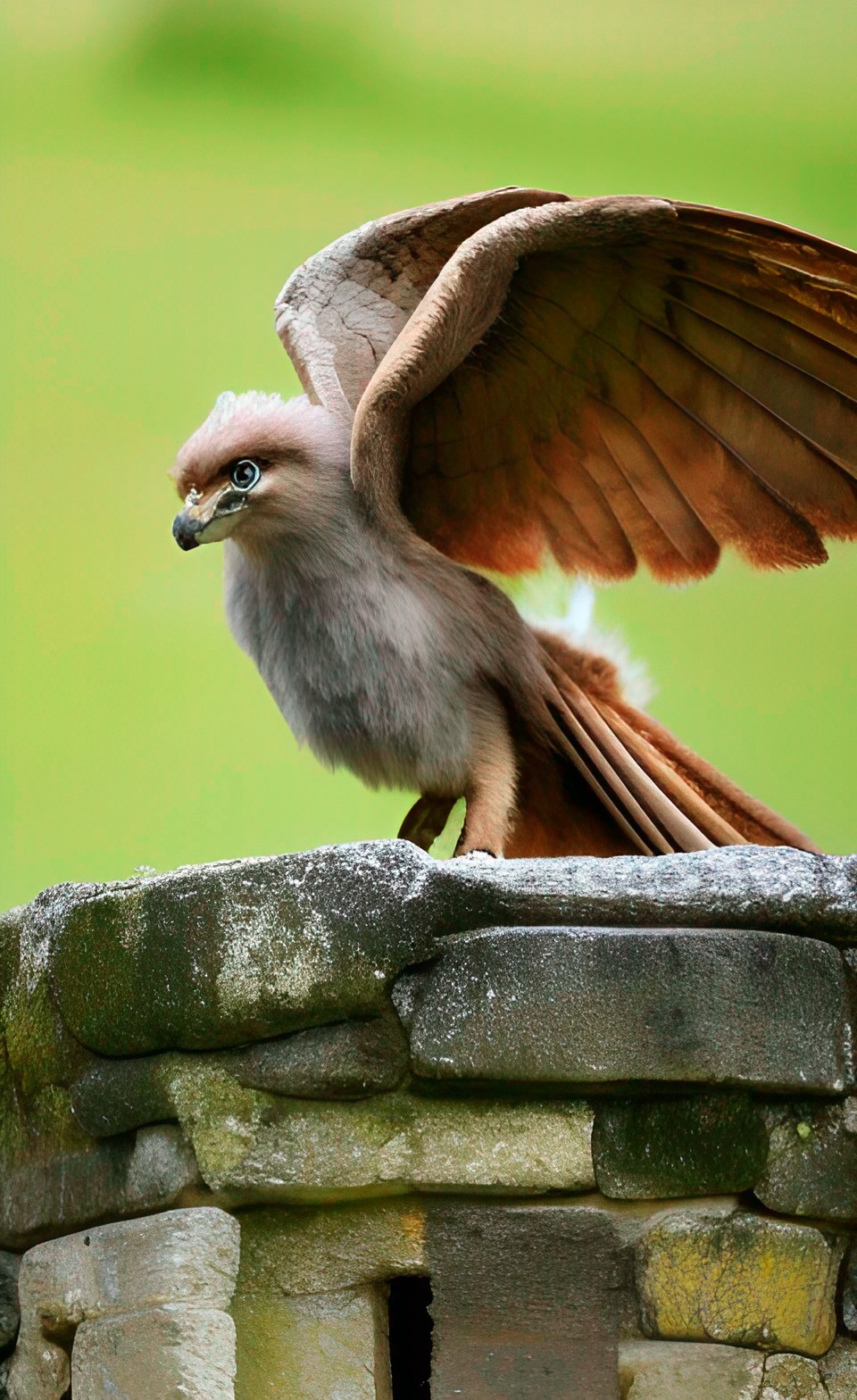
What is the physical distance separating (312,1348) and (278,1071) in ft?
1.47

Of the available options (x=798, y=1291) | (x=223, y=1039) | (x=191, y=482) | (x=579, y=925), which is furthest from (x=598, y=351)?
(x=798, y=1291)

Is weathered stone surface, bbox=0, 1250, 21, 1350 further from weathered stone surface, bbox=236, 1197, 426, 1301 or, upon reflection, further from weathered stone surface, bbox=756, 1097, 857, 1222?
weathered stone surface, bbox=756, 1097, 857, 1222

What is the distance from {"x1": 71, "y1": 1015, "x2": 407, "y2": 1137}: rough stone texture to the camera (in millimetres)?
2578

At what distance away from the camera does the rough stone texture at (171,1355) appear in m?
2.52

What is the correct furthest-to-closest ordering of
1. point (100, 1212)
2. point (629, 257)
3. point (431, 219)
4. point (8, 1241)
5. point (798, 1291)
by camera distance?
point (431, 219) < point (629, 257) < point (8, 1241) < point (100, 1212) < point (798, 1291)

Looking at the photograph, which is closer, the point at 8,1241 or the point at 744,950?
the point at 744,950

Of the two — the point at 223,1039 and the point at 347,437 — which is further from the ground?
the point at 347,437

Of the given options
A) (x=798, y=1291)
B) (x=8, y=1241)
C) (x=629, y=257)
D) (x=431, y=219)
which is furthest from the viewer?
(x=431, y=219)

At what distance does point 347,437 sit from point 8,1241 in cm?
175

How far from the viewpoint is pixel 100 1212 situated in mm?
2785

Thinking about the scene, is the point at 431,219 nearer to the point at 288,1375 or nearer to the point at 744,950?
the point at 744,950

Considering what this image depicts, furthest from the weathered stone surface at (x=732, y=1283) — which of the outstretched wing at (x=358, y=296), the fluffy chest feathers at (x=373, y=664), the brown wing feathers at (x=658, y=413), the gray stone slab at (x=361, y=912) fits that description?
Result: the outstretched wing at (x=358, y=296)

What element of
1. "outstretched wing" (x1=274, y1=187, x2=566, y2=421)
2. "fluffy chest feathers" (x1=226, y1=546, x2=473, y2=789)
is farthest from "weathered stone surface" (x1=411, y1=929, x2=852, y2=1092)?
"outstretched wing" (x1=274, y1=187, x2=566, y2=421)

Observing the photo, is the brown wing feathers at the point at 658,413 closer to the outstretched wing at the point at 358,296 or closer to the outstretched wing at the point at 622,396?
the outstretched wing at the point at 622,396
